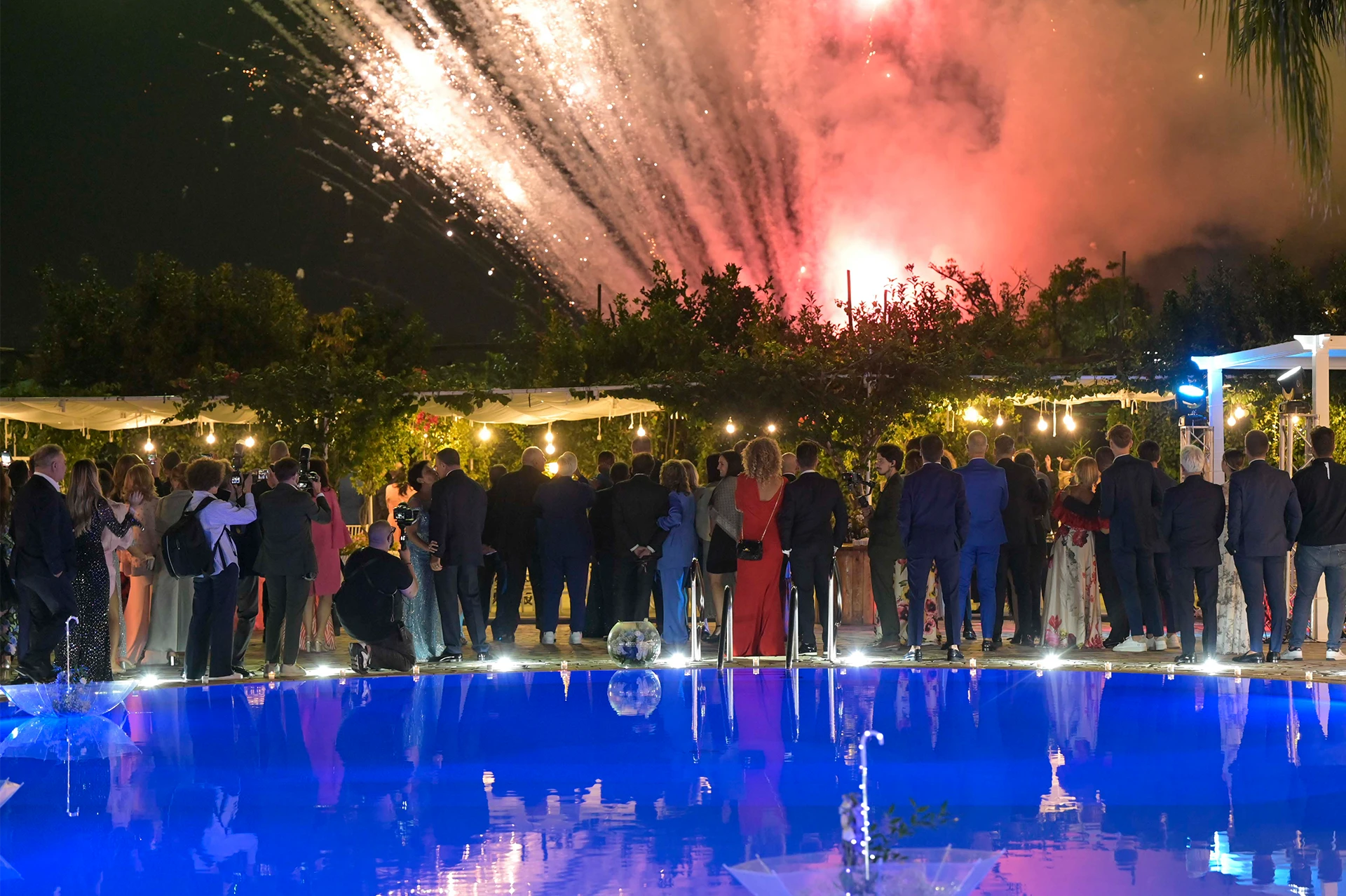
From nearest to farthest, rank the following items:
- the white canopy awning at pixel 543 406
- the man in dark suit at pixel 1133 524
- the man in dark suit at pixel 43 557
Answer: the man in dark suit at pixel 43 557, the man in dark suit at pixel 1133 524, the white canopy awning at pixel 543 406

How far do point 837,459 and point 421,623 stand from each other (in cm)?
582

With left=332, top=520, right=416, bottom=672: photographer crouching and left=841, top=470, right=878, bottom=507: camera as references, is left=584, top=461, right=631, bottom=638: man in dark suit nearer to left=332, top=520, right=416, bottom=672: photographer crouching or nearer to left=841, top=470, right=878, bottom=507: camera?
left=332, top=520, right=416, bottom=672: photographer crouching

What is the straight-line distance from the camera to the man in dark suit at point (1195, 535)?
907 cm

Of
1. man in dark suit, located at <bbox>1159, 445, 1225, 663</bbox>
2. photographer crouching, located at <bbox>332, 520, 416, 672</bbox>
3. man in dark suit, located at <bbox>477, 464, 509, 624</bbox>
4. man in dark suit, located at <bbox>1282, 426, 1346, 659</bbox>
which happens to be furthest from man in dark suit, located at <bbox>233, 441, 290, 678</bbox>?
man in dark suit, located at <bbox>1282, 426, 1346, 659</bbox>

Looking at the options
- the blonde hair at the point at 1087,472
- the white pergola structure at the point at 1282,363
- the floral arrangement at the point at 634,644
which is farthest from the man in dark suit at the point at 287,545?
the white pergola structure at the point at 1282,363

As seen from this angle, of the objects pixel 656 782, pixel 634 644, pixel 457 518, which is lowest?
pixel 656 782

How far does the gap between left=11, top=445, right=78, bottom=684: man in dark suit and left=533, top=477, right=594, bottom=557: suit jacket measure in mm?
3331

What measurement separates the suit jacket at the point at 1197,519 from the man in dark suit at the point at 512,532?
432 centimetres

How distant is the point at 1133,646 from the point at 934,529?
180 centimetres

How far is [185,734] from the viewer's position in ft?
23.6

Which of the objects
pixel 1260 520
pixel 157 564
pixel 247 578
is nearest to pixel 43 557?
pixel 157 564

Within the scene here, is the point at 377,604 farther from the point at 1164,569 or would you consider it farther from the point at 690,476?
the point at 1164,569

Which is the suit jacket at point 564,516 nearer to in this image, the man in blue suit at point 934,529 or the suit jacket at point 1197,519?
the man in blue suit at point 934,529

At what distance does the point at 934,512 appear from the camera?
366 inches
